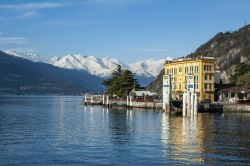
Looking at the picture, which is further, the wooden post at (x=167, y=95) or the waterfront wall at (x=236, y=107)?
the wooden post at (x=167, y=95)

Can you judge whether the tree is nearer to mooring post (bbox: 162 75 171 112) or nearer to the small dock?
the small dock

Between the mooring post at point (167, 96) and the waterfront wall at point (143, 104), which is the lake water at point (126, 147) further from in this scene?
the waterfront wall at point (143, 104)

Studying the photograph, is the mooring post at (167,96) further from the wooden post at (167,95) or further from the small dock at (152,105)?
the small dock at (152,105)

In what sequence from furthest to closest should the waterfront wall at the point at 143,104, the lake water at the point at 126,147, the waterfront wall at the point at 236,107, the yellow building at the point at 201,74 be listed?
the waterfront wall at the point at 143,104
the yellow building at the point at 201,74
the waterfront wall at the point at 236,107
the lake water at the point at 126,147

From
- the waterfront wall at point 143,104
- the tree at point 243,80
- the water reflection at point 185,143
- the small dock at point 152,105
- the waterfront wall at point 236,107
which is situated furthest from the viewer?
the tree at point 243,80

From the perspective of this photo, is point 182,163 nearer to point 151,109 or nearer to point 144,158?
point 144,158

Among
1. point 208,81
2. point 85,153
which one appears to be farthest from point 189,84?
point 85,153

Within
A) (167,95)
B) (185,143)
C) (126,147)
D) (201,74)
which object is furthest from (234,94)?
(126,147)

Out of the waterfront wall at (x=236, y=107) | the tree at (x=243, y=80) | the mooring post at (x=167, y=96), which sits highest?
the tree at (x=243, y=80)

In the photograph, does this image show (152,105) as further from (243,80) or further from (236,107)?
(243,80)

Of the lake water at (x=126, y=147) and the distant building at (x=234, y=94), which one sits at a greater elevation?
the distant building at (x=234, y=94)

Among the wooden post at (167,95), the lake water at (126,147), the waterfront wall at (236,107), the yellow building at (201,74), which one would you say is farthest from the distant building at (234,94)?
the lake water at (126,147)

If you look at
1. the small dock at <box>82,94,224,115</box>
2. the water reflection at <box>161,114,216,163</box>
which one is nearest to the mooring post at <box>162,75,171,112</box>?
the small dock at <box>82,94,224,115</box>

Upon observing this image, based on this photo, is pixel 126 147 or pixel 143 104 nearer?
pixel 126 147
